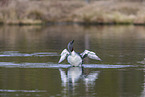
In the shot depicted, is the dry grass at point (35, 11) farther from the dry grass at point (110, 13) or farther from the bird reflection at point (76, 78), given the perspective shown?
the bird reflection at point (76, 78)

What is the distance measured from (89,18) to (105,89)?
5230 centimetres

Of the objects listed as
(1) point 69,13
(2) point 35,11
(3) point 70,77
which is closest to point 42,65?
(3) point 70,77

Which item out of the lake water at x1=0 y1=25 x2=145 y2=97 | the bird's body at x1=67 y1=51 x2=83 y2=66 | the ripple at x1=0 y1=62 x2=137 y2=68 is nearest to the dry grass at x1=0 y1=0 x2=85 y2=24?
the lake water at x1=0 y1=25 x2=145 y2=97

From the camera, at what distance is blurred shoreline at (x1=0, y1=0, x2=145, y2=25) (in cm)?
6111

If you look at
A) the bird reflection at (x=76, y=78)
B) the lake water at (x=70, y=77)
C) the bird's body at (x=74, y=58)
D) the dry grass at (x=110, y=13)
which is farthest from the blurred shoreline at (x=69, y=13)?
the bird reflection at (x=76, y=78)

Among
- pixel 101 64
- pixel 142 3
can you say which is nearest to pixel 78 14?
pixel 142 3

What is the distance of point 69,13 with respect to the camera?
7050cm

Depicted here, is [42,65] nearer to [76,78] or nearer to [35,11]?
[76,78]

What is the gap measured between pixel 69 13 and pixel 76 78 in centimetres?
5788

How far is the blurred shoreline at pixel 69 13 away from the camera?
61.1 meters

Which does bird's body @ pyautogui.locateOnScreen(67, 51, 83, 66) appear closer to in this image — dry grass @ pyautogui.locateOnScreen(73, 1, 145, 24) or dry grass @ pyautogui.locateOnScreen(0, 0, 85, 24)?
dry grass @ pyautogui.locateOnScreen(73, 1, 145, 24)

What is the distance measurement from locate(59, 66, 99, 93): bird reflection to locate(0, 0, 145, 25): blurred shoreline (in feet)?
142

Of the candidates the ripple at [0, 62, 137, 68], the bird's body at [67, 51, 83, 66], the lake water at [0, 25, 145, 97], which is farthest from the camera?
the ripple at [0, 62, 137, 68]

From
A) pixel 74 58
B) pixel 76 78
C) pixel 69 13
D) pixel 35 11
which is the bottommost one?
pixel 76 78
